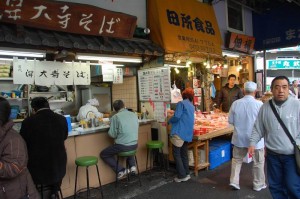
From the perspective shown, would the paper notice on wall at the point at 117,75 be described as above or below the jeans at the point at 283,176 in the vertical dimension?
above

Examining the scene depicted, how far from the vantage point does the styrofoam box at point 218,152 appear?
751cm

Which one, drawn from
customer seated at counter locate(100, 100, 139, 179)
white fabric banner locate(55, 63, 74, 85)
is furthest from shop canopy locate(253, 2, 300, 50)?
white fabric banner locate(55, 63, 74, 85)

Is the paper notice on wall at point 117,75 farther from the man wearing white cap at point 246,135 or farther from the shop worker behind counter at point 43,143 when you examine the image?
the man wearing white cap at point 246,135

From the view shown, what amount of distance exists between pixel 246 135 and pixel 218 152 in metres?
2.22

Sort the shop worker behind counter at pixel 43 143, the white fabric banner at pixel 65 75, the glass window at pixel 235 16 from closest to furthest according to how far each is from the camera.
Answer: the shop worker behind counter at pixel 43 143
the white fabric banner at pixel 65 75
the glass window at pixel 235 16

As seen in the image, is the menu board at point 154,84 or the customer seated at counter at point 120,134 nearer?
the customer seated at counter at point 120,134

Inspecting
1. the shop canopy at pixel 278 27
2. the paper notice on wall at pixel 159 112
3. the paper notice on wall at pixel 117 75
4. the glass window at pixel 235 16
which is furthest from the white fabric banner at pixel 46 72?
the shop canopy at pixel 278 27

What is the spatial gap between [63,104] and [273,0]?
34.2 ft

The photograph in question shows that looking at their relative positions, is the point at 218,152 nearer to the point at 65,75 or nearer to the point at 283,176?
the point at 283,176

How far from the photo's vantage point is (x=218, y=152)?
7.75m

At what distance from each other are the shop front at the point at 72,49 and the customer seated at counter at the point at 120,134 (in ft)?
1.03

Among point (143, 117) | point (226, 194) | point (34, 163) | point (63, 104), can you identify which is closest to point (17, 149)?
point (34, 163)

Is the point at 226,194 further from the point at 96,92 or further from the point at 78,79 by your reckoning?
the point at 96,92

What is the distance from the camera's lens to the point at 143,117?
26.4 ft
